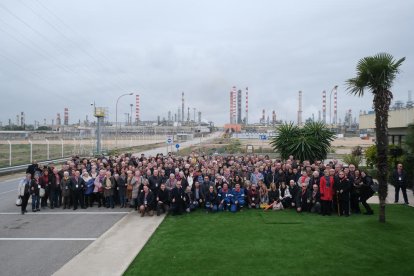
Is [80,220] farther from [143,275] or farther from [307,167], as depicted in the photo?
[307,167]

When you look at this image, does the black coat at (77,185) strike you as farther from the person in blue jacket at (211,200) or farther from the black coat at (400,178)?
the black coat at (400,178)

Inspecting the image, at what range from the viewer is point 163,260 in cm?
890

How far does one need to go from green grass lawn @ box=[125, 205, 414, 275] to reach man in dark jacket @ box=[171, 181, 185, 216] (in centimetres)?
49

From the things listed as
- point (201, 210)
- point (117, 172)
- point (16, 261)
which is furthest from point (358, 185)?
point (16, 261)

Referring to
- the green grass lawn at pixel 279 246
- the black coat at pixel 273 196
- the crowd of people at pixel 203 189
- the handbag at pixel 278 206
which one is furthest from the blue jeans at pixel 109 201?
the handbag at pixel 278 206

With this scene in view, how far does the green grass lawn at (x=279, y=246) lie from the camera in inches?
327

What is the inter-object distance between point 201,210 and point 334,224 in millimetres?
4952

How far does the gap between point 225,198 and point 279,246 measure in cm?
485

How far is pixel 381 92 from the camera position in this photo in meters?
12.0

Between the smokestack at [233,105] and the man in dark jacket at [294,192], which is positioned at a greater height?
the smokestack at [233,105]

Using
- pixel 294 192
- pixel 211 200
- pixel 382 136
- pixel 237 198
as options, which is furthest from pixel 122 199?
pixel 382 136

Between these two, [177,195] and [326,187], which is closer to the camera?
[326,187]

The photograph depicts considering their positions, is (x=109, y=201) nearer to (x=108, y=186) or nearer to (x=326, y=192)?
(x=108, y=186)

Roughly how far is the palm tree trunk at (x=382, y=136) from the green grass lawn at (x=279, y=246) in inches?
43.5
